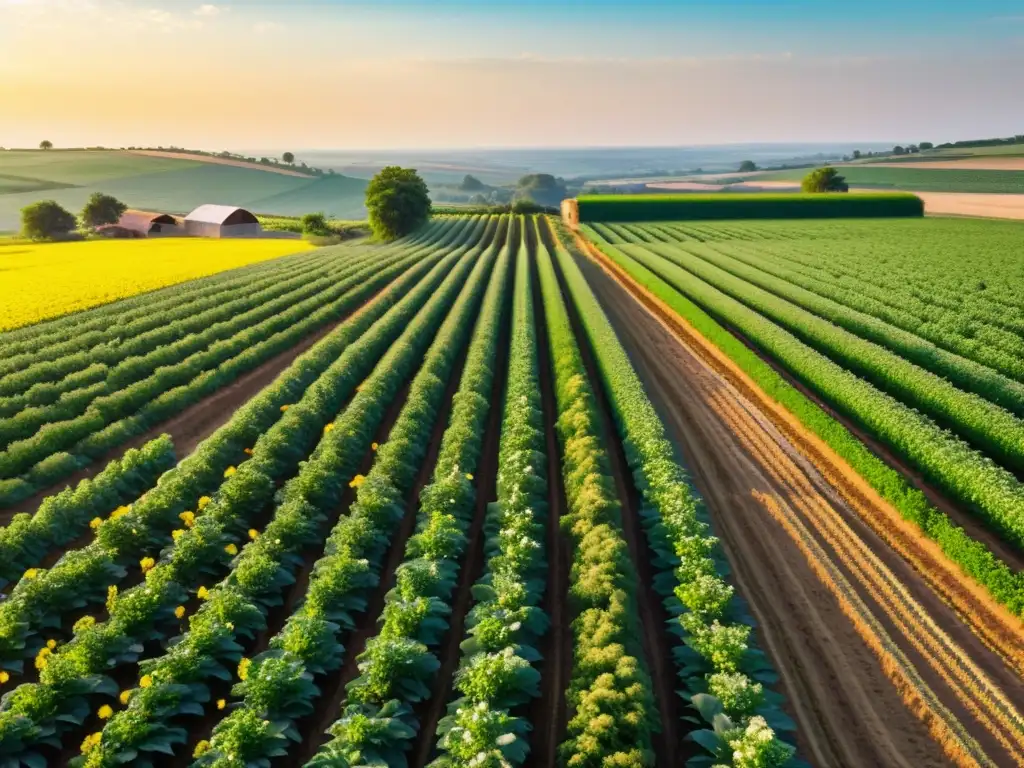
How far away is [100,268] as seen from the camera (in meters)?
49.2

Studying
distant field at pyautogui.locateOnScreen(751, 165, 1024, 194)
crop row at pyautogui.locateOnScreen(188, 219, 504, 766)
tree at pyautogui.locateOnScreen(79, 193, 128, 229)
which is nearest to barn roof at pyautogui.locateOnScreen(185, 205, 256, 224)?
tree at pyautogui.locateOnScreen(79, 193, 128, 229)

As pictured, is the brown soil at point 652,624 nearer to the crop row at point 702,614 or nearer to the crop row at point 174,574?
the crop row at point 702,614

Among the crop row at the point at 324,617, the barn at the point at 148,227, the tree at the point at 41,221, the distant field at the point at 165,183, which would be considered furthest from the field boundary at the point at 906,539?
the distant field at the point at 165,183

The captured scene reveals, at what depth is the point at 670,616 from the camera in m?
11.7

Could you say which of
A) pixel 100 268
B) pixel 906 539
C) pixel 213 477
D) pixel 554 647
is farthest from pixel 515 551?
pixel 100 268

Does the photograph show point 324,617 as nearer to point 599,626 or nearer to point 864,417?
point 599,626

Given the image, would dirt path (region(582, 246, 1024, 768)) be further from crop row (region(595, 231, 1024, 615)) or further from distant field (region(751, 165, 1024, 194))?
distant field (region(751, 165, 1024, 194))

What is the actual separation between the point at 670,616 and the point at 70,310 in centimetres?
3608

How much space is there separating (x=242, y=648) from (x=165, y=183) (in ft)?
543

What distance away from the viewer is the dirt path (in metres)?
9.59

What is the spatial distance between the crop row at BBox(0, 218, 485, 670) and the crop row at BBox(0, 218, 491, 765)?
0.06 m

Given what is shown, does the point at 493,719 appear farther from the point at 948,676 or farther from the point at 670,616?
the point at 948,676

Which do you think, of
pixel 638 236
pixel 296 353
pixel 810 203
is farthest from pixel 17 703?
pixel 810 203

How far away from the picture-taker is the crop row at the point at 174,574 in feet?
29.6
